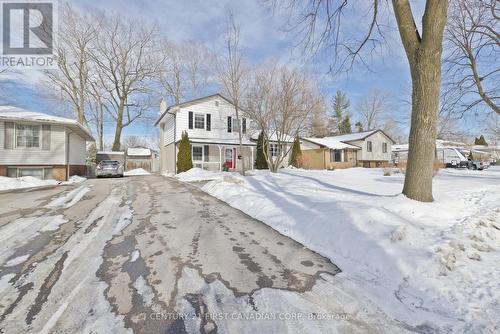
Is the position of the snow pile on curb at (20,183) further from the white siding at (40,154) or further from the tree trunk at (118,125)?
the tree trunk at (118,125)

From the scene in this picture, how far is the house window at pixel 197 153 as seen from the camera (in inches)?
794

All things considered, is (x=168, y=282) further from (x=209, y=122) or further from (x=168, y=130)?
(x=168, y=130)

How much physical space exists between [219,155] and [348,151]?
1740 cm

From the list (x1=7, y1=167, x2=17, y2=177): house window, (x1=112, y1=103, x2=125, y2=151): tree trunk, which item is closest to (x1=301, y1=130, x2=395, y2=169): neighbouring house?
(x1=7, y1=167, x2=17, y2=177): house window

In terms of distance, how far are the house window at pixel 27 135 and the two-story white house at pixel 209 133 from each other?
8.65 meters

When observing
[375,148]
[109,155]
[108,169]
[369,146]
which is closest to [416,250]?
[108,169]

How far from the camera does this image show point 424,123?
5094 millimetres

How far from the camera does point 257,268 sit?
3229mm

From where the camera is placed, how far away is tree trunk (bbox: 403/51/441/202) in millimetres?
5074

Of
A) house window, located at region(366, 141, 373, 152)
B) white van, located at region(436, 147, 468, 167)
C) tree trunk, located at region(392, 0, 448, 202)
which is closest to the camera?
tree trunk, located at region(392, 0, 448, 202)

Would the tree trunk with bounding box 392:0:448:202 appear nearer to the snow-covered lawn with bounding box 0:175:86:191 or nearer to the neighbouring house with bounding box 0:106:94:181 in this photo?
the snow-covered lawn with bounding box 0:175:86:191

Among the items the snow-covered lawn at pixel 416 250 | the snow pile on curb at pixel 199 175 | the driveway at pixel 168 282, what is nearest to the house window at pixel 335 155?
the snow pile on curb at pixel 199 175

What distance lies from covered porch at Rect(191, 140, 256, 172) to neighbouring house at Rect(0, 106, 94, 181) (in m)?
8.25

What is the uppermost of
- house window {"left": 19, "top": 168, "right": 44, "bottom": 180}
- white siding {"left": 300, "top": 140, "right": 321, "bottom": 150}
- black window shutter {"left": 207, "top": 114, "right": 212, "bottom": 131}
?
black window shutter {"left": 207, "top": 114, "right": 212, "bottom": 131}
